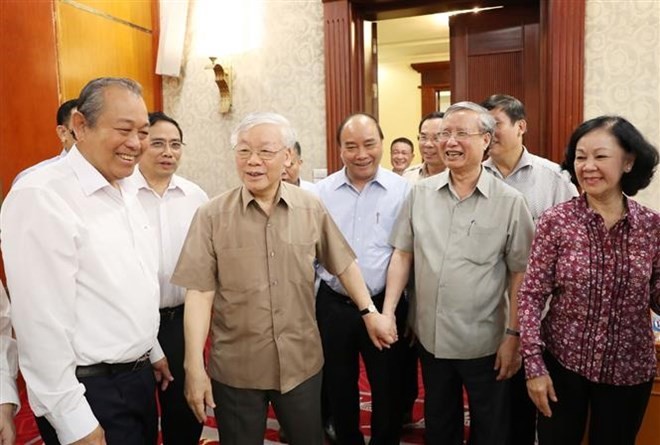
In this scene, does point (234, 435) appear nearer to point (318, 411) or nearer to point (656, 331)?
point (318, 411)

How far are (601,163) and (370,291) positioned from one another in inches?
42.7

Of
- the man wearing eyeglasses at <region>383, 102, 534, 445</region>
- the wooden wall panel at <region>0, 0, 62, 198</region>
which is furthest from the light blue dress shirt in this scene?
the wooden wall panel at <region>0, 0, 62, 198</region>

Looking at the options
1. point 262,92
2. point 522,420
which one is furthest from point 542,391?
point 262,92

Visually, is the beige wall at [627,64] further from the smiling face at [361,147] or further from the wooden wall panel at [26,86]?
the wooden wall panel at [26,86]

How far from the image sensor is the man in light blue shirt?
7.82ft

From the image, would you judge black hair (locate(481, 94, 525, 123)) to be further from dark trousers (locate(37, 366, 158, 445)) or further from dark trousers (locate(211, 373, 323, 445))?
dark trousers (locate(37, 366, 158, 445))

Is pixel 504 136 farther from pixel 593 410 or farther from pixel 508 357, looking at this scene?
pixel 593 410

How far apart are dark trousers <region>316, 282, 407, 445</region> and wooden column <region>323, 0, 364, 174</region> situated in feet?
5.60

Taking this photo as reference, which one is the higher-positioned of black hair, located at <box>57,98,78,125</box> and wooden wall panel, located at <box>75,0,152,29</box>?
wooden wall panel, located at <box>75,0,152,29</box>

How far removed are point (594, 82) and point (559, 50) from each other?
0.29 meters

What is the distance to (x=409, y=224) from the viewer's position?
2.18 meters

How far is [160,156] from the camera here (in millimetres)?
2234

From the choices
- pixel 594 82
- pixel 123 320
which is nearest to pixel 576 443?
pixel 123 320

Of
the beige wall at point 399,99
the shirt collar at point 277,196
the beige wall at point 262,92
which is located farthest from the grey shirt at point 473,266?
the beige wall at point 399,99
